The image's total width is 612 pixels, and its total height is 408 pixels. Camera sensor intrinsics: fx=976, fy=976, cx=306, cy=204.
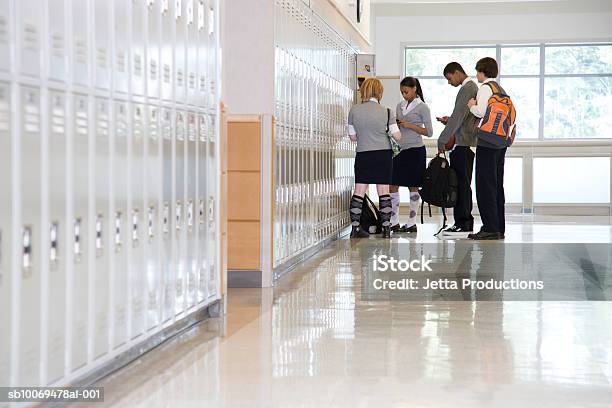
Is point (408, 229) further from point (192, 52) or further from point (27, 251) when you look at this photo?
point (27, 251)

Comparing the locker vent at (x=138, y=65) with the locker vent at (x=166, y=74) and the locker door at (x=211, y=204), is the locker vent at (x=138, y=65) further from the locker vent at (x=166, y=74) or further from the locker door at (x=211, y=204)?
the locker door at (x=211, y=204)

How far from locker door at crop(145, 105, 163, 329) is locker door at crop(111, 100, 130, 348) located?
27 centimetres

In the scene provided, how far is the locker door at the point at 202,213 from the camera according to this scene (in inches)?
176

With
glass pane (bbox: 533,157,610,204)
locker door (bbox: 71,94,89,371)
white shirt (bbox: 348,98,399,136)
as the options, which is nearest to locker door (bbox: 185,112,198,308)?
locker door (bbox: 71,94,89,371)

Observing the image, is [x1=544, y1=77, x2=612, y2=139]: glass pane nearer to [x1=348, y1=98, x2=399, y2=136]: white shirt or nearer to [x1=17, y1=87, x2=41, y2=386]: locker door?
[x1=348, y1=98, x2=399, y2=136]: white shirt

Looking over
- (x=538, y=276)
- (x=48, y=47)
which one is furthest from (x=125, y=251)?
(x=538, y=276)

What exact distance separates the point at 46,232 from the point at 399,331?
7.02ft

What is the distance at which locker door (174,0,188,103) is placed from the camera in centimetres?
407

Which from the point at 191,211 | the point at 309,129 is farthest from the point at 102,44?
the point at 309,129

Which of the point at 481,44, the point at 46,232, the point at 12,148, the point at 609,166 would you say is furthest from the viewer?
the point at 481,44

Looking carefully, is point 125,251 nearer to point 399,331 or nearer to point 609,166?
point 399,331

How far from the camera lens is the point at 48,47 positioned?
273 cm

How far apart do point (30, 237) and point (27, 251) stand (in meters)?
0.04

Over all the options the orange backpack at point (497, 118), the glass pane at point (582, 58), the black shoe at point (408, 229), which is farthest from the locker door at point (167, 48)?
the glass pane at point (582, 58)
